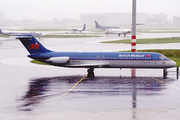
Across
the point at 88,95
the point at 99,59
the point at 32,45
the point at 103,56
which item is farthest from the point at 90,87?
the point at 32,45

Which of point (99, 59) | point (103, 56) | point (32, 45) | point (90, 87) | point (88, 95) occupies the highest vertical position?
point (32, 45)

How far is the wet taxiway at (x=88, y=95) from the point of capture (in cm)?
2059

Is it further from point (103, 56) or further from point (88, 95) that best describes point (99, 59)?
point (88, 95)

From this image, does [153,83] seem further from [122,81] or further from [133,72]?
[133,72]

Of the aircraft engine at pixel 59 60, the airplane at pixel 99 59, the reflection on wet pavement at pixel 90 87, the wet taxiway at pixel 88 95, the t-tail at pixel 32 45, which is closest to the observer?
the wet taxiway at pixel 88 95

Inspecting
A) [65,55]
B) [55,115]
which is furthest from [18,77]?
[55,115]

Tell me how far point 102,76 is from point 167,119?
19.1 m

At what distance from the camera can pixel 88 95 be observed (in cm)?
2642

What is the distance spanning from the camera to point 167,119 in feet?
63.5

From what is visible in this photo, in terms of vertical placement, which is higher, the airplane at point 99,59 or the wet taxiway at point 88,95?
the airplane at point 99,59

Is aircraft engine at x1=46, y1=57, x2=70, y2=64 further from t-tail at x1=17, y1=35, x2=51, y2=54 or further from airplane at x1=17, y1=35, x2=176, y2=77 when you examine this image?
t-tail at x1=17, y1=35, x2=51, y2=54

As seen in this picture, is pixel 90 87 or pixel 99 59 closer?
pixel 90 87

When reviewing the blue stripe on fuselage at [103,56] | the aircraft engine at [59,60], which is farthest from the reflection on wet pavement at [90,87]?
the blue stripe on fuselage at [103,56]

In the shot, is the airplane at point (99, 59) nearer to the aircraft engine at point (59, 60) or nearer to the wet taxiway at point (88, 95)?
the aircraft engine at point (59, 60)
